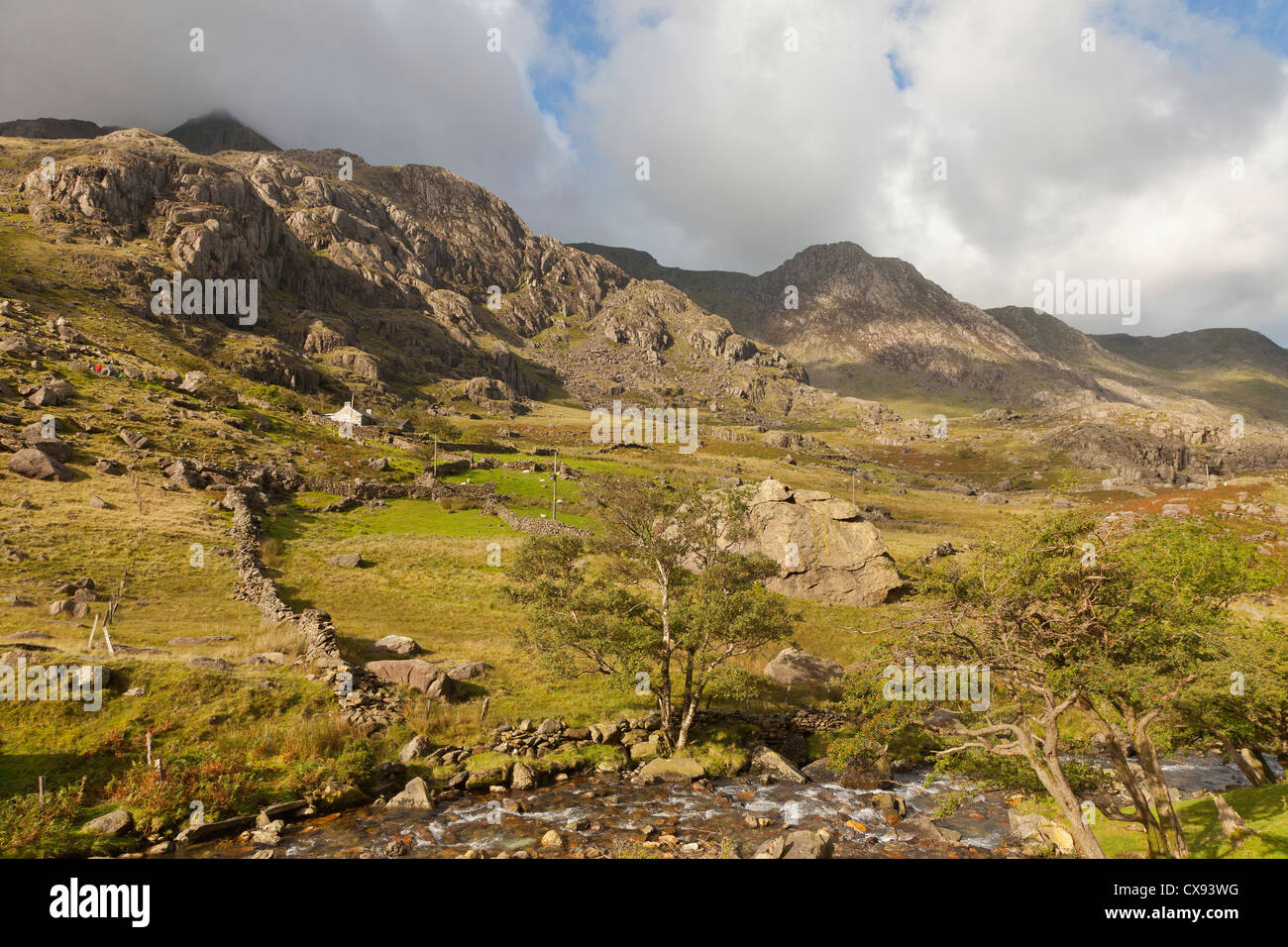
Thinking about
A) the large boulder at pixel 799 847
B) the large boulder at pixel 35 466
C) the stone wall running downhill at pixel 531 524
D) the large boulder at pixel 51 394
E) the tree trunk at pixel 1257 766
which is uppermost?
the large boulder at pixel 51 394

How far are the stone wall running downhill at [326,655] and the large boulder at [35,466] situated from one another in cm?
2446

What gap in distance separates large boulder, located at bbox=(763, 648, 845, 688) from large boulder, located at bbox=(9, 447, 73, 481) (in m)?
69.2

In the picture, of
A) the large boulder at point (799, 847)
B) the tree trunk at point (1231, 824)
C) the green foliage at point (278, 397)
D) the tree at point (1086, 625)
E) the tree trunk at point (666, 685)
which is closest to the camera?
the tree at point (1086, 625)

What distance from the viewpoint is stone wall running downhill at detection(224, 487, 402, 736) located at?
87.2ft

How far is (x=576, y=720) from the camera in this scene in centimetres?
3056

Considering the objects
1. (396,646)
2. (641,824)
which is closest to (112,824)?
(641,824)

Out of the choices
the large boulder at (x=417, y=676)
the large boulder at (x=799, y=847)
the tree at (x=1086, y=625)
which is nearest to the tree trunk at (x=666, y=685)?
the large boulder at (x=799, y=847)

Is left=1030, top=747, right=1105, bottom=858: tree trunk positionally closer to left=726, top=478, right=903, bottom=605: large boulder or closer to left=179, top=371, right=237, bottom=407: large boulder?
left=726, top=478, right=903, bottom=605: large boulder

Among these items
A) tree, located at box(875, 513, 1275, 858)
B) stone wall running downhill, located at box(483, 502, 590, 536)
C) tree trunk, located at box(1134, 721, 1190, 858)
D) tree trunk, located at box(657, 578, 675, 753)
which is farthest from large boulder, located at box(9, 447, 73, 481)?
tree trunk, located at box(1134, 721, 1190, 858)

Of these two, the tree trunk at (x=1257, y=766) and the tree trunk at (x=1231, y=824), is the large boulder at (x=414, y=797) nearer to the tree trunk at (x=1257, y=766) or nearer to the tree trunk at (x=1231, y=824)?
the tree trunk at (x=1231, y=824)

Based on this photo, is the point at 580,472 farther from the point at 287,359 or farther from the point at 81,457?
the point at 287,359

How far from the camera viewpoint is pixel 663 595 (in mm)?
30781

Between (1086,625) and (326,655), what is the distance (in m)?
33.1

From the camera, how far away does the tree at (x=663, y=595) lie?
29.0 metres
